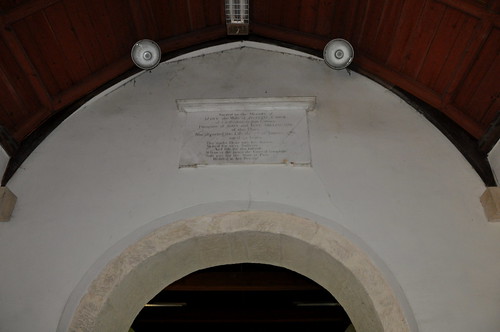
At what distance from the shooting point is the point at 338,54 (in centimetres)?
299

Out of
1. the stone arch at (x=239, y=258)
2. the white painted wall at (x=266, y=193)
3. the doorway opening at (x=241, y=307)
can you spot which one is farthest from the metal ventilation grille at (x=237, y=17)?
the doorway opening at (x=241, y=307)

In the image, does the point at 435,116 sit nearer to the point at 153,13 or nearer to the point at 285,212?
the point at 285,212

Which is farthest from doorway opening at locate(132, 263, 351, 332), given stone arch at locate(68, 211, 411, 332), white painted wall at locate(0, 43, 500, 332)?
white painted wall at locate(0, 43, 500, 332)

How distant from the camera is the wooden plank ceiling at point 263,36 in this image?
2639mm

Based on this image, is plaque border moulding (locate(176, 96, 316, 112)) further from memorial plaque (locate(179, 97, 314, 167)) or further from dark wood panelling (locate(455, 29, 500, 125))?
dark wood panelling (locate(455, 29, 500, 125))

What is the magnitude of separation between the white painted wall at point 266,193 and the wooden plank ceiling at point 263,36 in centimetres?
19

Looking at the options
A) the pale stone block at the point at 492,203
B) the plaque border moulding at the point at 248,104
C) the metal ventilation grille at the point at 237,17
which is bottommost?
the pale stone block at the point at 492,203

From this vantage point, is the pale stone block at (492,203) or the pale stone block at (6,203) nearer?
the pale stone block at (492,203)

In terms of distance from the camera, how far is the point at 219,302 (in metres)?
5.85

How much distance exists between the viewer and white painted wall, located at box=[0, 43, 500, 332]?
92.8 inches

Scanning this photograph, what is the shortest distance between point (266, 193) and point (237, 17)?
1.38 metres

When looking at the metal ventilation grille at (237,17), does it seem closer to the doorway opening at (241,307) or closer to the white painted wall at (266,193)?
the white painted wall at (266,193)

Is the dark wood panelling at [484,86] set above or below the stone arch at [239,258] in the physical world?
above

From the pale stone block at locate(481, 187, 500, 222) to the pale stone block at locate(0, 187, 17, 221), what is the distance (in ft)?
9.03
